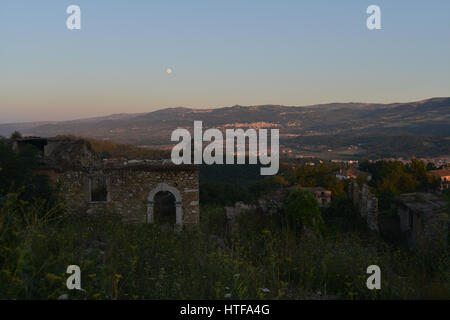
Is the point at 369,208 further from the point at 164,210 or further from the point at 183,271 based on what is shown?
the point at 183,271

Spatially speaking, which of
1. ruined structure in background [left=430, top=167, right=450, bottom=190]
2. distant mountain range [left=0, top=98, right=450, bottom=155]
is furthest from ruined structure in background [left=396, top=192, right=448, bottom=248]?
distant mountain range [left=0, top=98, right=450, bottom=155]

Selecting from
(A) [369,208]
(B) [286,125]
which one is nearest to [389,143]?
(B) [286,125]

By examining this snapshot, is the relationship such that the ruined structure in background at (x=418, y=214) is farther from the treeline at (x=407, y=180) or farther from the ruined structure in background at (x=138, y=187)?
the treeline at (x=407, y=180)

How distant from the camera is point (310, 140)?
205 ft

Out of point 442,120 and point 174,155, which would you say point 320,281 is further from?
point 442,120

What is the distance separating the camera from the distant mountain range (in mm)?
50062

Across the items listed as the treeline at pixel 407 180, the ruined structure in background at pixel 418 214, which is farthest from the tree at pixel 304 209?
the treeline at pixel 407 180

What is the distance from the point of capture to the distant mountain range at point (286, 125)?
50062 millimetres

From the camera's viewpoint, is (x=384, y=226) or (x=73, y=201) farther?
(x=384, y=226)

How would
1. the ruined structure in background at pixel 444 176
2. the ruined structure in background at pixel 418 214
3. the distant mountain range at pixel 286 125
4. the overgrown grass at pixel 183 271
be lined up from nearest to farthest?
the overgrown grass at pixel 183 271 → the ruined structure in background at pixel 418 214 → the ruined structure in background at pixel 444 176 → the distant mountain range at pixel 286 125

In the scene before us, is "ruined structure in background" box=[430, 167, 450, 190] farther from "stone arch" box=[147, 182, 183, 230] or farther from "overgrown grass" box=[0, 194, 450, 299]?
"overgrown grass" box=[0, 194, 450, 299]
